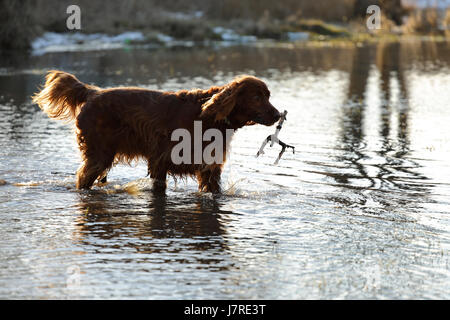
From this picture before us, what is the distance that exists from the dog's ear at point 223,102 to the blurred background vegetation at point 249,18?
1065 inches

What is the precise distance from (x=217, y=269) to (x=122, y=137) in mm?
2936

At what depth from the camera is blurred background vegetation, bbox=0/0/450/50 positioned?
4200 centimetres

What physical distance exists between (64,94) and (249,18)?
137ft

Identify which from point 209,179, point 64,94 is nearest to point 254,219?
point 209,179

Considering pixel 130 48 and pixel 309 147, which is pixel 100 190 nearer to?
→ pixel 309 147

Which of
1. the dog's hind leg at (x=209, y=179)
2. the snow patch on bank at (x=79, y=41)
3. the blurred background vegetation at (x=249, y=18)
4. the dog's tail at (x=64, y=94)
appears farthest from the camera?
the blurred background vegetation at (x=249, y=18)

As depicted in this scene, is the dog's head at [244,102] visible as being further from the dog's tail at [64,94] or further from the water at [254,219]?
the dog's tail at [64,94]

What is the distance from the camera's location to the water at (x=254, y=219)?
5977 millimetres

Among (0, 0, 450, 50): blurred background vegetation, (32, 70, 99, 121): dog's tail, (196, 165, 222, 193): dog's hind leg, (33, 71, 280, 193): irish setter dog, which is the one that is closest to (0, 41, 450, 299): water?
(196, 165, 222, 193): dog's hind leg

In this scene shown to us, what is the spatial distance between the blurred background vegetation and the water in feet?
77.5

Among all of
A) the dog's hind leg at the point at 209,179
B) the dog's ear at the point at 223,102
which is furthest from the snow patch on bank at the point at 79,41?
the dog's ear at the point at 223,102

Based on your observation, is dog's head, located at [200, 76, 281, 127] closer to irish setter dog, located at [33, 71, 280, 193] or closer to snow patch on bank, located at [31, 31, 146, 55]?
irish setter dog, located at [33, 71, 280, 193]

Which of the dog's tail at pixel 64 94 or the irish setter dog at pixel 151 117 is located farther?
the dog's tail at pixel 64 94
